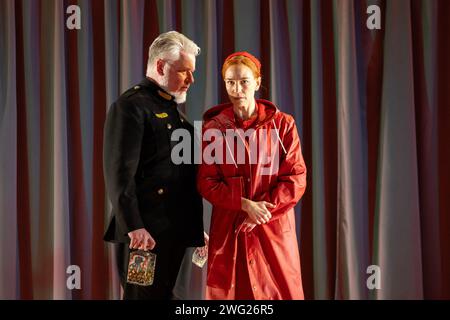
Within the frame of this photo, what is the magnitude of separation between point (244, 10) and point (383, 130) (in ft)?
3.12

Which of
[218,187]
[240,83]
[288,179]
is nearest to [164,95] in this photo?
[240,83]

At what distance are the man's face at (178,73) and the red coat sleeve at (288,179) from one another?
0.44m

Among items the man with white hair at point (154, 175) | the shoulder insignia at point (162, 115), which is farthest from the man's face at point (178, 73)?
the shoulder insignia at point (162, 115)

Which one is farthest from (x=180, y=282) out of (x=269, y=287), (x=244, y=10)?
(x=244, y=10)

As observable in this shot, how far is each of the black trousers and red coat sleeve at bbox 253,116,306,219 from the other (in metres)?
0.39

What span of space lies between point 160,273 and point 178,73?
79 centimetres

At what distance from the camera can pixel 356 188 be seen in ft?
10.0

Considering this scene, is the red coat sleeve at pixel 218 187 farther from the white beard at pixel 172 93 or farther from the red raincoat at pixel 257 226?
the white beard at pixel 172 93

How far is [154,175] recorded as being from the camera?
2289mm

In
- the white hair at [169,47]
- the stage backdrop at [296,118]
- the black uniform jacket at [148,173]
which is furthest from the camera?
the stage backdrop at [296,118]

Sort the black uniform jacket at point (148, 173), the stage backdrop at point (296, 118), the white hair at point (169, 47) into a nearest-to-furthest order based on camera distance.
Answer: the black uniform jacket at point (148, 173)
the white hair at point (169, 47)
the stage backdrop at point (296, 118)

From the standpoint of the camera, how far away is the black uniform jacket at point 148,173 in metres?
2.21

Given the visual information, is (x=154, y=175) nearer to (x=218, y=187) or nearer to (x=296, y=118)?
(x=218, y=187)
